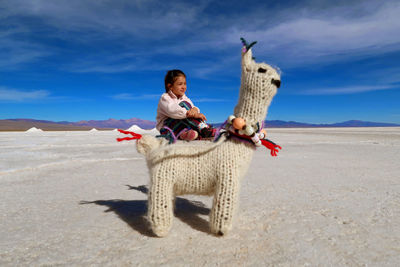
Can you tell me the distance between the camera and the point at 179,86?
2943mm

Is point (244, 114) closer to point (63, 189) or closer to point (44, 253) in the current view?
point (44, 253)

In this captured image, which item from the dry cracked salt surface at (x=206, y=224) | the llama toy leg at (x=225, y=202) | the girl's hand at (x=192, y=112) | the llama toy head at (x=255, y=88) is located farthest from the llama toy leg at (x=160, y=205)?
the llama toy head at (x=255, y=88)

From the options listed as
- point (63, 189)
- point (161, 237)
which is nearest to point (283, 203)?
point (161, 237)

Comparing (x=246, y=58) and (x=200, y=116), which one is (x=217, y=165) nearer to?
(x=200, y=116)

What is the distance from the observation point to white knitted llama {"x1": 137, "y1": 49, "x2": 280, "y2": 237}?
229 cm

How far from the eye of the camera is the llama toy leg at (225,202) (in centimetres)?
228

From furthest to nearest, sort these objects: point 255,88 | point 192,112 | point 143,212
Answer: point 143,212 → point 192,112 → point 255,88

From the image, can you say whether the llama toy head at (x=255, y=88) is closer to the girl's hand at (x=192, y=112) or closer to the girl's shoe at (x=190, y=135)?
the girl's hand at (x=192, y=112)

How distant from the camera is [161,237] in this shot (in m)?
2.38

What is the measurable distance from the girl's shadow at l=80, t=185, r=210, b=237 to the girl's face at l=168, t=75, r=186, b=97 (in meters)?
1.37

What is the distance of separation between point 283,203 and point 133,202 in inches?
77.1

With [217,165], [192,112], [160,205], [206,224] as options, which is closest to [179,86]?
[192,112]

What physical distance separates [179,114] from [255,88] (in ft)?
2.77

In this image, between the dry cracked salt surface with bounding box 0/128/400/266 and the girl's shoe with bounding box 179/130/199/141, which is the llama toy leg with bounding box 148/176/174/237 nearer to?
the dry cracked salt surface with bounding box 0/128/400/266
